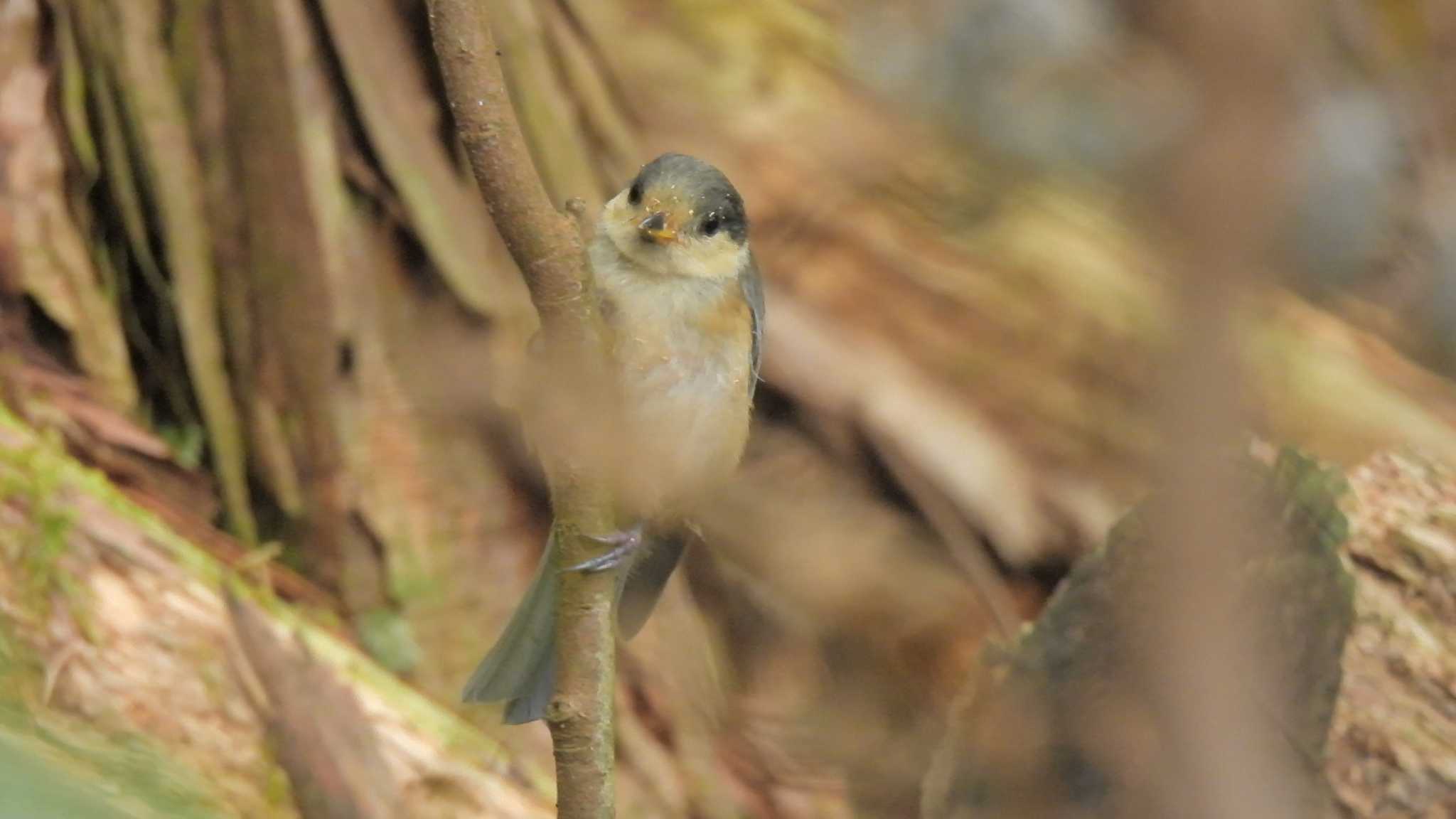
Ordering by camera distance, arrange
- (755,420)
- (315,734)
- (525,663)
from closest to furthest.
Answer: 1. (525,663)
2. (315,734)
3. (755,420)

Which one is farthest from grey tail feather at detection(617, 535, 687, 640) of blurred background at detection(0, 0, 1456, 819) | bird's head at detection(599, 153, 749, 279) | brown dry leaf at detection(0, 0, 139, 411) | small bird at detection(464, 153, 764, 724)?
brown dry leaf at detection(0, 0, 139, 411)

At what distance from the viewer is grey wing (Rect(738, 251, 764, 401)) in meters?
1.92

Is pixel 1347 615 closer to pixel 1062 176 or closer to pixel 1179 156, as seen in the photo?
pixel 1062 176

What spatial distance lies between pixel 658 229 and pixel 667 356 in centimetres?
14

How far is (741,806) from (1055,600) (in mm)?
697

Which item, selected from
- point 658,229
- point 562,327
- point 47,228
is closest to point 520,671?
point 658,229

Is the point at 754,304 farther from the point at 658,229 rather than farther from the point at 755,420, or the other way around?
the point at 755,420

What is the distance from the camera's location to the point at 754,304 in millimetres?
1938

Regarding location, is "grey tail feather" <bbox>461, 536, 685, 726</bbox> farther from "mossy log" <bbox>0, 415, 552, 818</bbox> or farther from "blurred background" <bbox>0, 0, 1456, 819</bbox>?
"mossy log" <bbox>0, 415, 552, 818</bbox>

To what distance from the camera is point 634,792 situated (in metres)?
2.71

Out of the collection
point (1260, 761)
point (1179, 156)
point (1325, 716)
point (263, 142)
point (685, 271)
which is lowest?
point (1260, 761)

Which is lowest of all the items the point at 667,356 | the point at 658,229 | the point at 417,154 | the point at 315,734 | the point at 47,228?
the point at 315,734

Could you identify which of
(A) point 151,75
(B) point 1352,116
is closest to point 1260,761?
(B) point 1352,116

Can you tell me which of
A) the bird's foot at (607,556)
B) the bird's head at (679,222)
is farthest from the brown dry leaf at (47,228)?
the bird's foot at (607,556)
